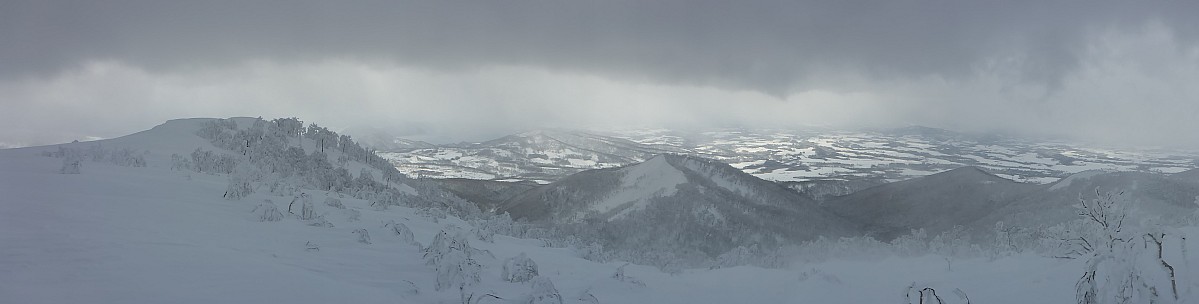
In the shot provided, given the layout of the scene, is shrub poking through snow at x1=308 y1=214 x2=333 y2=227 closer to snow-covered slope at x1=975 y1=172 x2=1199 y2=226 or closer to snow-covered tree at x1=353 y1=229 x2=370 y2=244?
snow-covered tree at x1=353 y1=229 x2=370 y2=244

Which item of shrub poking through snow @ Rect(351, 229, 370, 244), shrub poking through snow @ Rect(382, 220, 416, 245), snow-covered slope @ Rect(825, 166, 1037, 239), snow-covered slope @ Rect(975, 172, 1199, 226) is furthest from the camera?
snow-covered slope @ Rect(825, 166, 1037, 239)

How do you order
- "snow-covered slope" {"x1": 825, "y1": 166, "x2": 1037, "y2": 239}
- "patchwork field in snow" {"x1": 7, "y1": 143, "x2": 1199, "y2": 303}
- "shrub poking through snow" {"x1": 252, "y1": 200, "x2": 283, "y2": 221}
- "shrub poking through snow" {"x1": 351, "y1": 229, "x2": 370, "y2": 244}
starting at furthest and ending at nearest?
"snow-covered slope" {"x1": 825, "y1": 166, "x2": 1037, "y2": 239}, "shrub poking through snow" {"x1": 252, "y1": 200, "x2": 283, "y2": 221}, "shrub poking through snow" {"x1": 351, "y1": 229, "x2": 370, "y2": 244}, "patchwork field in snow" {"x1": 7, "y1": 143, "x2": 1199, "y2": 303}

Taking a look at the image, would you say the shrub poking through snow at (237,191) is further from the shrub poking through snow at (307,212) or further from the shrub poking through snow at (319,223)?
the shrub poking through snow at (319,223)

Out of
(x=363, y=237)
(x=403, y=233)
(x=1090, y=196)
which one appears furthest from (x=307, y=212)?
(x=1090, y=196)

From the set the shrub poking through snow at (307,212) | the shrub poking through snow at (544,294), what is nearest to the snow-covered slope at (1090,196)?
the shrub poking through snow at (544,294)

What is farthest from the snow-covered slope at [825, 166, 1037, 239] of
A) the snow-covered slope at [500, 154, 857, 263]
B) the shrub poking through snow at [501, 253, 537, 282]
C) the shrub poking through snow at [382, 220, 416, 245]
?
the shrub poking through snow at [501, 253, 537, 282]
